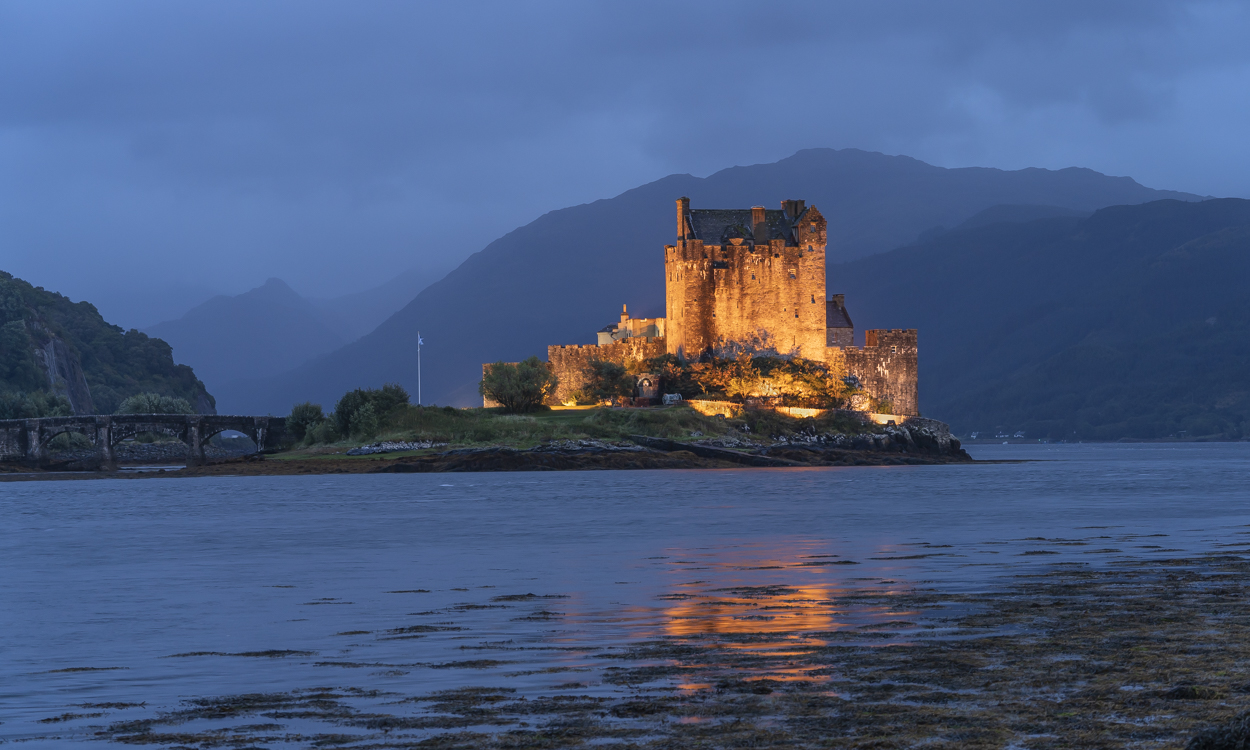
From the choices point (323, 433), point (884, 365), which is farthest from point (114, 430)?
point (884, 365)

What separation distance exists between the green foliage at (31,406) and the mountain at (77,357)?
12.0 metres

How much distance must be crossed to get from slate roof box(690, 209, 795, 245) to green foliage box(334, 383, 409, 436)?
2529 centimetres

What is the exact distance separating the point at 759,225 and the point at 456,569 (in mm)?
78677

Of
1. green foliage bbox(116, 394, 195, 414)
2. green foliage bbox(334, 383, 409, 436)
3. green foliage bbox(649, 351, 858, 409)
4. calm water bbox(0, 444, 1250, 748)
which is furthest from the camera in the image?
green foliage bbox(116, 394, 195, 414)

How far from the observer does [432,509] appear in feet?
163

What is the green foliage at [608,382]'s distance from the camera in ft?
325

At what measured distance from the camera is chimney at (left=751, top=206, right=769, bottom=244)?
101688 mm

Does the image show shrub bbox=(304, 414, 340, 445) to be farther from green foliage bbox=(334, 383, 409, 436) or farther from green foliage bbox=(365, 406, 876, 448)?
green foliage bbox=(365, 406, 876, 448)

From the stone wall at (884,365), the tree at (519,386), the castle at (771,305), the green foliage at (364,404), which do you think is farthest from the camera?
the stone wall at (884,365)

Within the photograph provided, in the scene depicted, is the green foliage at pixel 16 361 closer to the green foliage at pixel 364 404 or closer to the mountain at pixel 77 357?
the mountain at pixel 77 357

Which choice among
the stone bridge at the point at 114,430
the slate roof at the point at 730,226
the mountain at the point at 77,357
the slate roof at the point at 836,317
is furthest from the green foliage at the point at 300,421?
the mountain at the point at 77,357

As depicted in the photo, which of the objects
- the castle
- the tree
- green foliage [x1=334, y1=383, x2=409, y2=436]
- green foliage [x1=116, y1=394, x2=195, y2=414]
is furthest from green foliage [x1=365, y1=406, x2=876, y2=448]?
green foliage [x1=116, y1=394, x2=195, y2=414]

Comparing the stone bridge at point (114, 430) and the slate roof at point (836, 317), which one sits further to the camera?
the slate roof at point (836, 317)

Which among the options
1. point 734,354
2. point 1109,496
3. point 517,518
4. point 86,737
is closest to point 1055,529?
point 517,518
